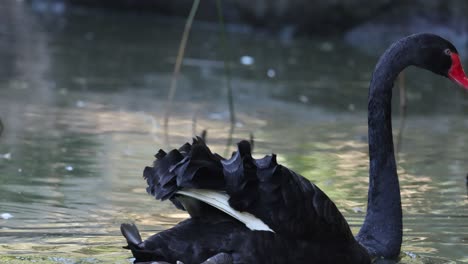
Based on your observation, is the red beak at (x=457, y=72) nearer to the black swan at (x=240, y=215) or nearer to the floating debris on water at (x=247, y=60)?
the black swan at (x=240, y=215)

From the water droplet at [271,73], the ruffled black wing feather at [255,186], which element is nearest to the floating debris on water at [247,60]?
the water droplet at [271,73]

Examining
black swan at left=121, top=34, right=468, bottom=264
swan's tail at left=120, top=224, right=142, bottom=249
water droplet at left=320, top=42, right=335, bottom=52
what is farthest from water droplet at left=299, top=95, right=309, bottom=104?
swan's tail at left=120, top=224, right=142, bottom=249

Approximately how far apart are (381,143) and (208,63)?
21.7 ft

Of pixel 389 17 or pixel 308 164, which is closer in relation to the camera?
pixel 308 164

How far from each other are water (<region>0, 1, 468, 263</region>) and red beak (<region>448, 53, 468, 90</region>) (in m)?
0.74

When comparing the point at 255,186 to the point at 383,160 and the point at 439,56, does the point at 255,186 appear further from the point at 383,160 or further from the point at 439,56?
the point at 439,56

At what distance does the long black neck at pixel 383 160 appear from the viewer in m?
4.36

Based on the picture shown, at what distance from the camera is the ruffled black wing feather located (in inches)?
142

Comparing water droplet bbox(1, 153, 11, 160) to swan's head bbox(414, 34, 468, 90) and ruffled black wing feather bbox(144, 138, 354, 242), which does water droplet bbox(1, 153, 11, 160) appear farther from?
swan's head bbox(414, 34, 468, 90)

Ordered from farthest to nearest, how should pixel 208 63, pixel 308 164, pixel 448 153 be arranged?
pixel 208 63 → pixel 448 153 → pixel 308 164

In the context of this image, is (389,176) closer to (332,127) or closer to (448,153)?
(448,153)

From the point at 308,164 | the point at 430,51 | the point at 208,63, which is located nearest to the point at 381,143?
the point at 430,51

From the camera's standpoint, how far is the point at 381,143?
447cm

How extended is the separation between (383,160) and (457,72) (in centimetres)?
56
